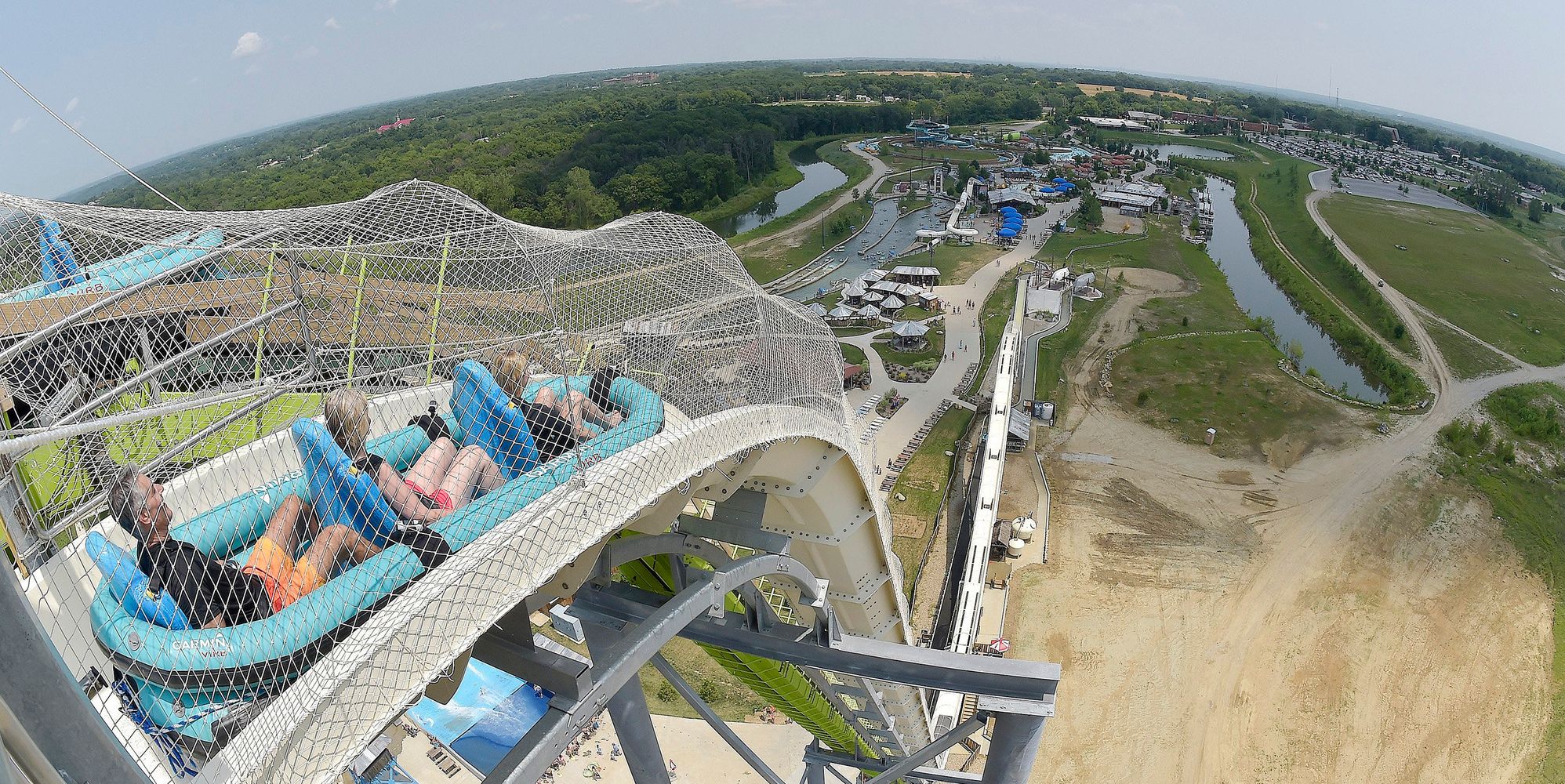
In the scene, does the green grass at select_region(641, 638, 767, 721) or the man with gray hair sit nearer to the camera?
the man with gray hair

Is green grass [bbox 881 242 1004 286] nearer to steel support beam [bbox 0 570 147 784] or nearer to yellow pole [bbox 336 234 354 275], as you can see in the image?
yellow pole [bbox 336 234 354 275]

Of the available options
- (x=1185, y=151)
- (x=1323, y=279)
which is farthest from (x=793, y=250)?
(x=1185, y=151)

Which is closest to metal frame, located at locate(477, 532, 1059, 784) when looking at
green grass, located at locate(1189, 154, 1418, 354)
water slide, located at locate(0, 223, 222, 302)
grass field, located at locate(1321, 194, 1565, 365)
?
water slide, located at locate(0, 223, 222, 302)

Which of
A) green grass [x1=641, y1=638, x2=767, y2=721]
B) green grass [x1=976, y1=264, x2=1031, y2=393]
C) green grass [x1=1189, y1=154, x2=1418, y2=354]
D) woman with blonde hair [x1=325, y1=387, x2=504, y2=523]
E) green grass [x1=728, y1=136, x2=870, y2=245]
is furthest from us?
green grass [x1=728, y1=136, x2=870, y2=245]

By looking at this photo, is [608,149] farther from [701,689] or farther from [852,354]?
[701,689]

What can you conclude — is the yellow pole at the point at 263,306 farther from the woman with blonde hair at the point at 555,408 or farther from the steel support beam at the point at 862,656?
the steel support beam at the point at 862,656

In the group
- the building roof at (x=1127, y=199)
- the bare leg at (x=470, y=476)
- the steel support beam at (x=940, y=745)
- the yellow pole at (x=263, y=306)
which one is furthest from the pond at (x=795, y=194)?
the bare leg at (x=470, y=476)
